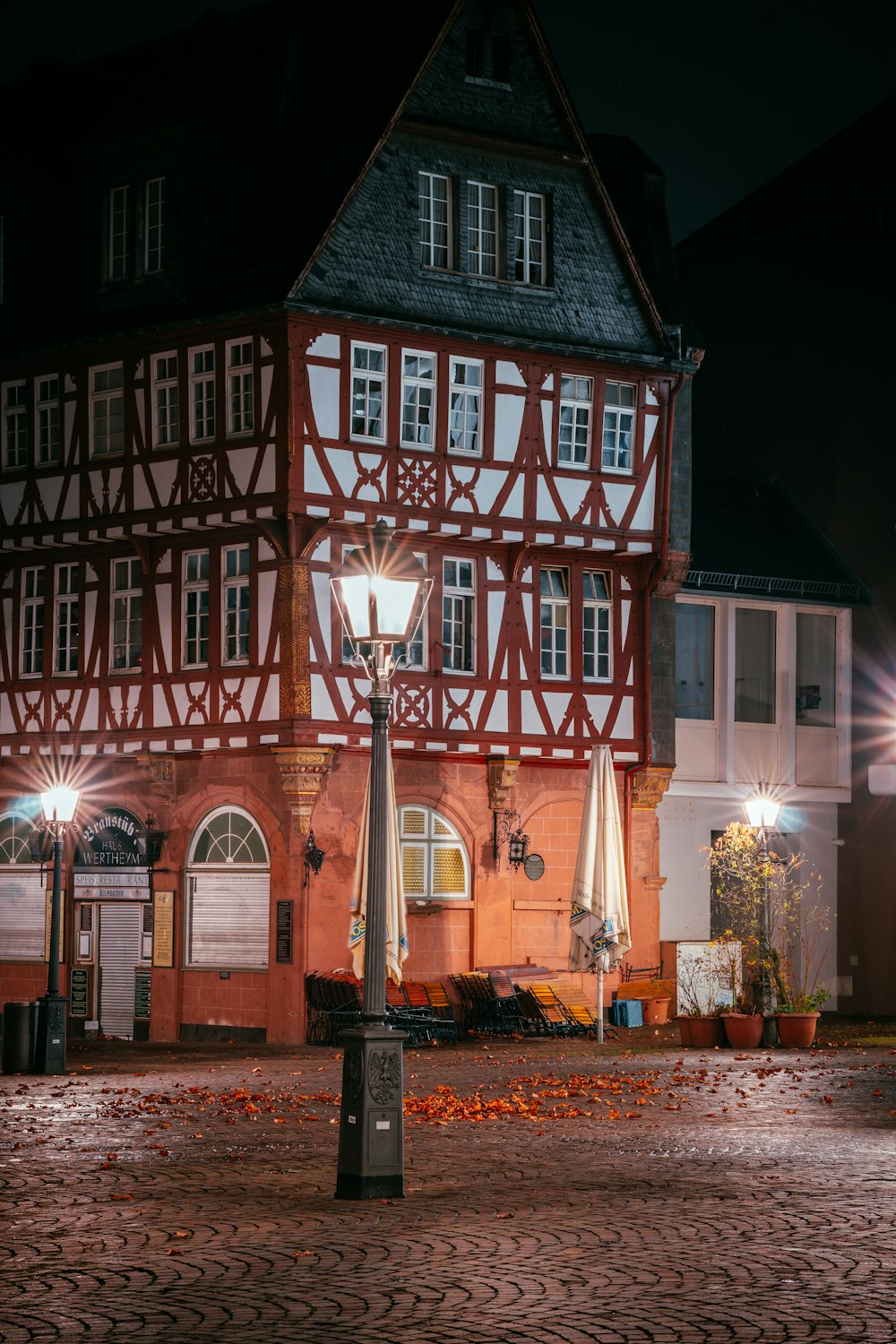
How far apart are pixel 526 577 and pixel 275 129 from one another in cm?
786

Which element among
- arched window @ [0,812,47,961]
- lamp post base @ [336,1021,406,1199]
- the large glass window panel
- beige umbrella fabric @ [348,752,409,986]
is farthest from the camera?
the large glass window panel

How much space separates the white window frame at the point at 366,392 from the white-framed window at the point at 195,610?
2983 millimetres

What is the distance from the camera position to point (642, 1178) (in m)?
15.0

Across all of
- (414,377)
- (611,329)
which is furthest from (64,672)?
(611,329)

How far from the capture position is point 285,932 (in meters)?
30.9

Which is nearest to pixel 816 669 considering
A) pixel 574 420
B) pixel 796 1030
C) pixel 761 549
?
pixel 761 549

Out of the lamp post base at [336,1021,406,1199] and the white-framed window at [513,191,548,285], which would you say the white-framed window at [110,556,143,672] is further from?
the lamp post base at [336,1021,406,1199]

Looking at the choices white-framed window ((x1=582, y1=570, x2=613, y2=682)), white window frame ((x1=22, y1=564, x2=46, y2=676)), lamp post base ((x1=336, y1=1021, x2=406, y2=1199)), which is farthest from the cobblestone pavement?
white window frame ((x1=22, y1=564, x2=46, y2=676))

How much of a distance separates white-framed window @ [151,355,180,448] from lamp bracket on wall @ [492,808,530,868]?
7254mm

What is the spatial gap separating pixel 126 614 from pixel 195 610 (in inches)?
60.9

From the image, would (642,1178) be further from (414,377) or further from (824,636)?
(824,636)

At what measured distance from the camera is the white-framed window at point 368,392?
3177 cm

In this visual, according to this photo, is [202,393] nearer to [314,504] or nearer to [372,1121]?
[314,504]

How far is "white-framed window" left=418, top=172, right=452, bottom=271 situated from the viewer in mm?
32719
